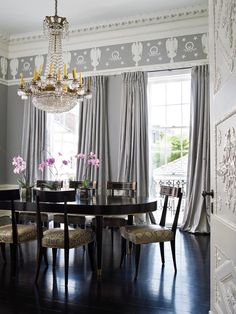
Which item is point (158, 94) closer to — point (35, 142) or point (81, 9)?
point (81, 9)

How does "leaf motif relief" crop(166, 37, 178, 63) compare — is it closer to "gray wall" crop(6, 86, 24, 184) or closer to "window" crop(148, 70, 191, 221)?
"window" crop(148, 70, 191, 221)

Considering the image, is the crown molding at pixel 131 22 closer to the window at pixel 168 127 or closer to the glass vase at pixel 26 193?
the window at pixel 168 127

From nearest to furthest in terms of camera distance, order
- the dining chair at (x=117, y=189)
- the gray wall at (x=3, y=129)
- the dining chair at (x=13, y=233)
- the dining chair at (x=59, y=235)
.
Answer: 1. the dining chair at (x=59, y=235)
2. the dining chair at (x=13, y=233)
3. the dining chair at (x=117, y=189)
4. the gray wall at (x=3, y=129)

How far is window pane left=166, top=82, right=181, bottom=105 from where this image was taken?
19.2ft

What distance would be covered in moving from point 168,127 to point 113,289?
3.63m

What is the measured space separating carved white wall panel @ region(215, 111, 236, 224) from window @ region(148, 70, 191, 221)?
390 centimetres

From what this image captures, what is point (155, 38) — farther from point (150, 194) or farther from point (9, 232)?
point (9, 232)

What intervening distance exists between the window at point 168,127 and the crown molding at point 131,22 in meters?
0.93

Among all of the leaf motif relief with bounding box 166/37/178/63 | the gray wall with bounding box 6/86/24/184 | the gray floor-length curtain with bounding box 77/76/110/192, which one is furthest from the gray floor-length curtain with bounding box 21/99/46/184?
the leaf motif relief with bounding box 166/37/178/63

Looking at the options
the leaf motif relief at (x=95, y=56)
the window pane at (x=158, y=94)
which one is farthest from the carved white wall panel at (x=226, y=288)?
the leaf motif relief at (x=95, y=56)

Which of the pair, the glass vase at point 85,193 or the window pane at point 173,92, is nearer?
the glass vase at point 85,193

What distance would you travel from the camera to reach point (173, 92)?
589 centimetres

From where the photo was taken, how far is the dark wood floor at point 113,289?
8.18ft

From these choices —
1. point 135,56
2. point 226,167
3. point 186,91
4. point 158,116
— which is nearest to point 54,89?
point 135,56
